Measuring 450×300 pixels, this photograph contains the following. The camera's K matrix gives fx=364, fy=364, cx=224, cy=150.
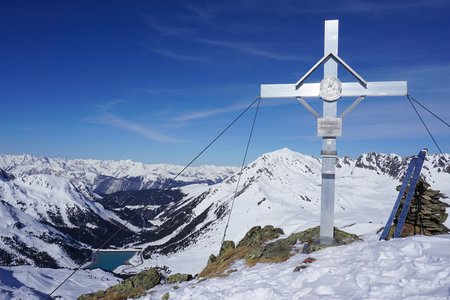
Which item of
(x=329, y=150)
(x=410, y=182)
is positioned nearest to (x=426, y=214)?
(x=410, y=182)

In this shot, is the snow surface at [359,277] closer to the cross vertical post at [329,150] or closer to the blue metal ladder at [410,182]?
the cross vertical post at [329,150]

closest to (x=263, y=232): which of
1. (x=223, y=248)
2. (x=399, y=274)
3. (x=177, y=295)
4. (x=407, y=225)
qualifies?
(x=223, y=248)

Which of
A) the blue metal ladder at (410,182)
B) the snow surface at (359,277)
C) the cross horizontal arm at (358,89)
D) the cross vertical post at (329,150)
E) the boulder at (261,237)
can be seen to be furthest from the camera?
the boulder at (261,237)

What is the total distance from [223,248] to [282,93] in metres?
16.7

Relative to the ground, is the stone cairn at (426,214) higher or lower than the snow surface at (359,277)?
higher

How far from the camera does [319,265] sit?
42.1ft

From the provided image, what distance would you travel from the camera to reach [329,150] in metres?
15.9

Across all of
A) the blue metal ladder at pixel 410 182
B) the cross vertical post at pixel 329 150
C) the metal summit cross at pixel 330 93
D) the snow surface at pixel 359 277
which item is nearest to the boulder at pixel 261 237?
the cross vertical post at pixel 329 150

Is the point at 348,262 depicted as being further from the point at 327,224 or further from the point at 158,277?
the point at 158,277

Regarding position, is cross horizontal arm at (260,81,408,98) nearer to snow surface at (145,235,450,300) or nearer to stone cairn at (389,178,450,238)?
snow surface at (145,235,450,300)

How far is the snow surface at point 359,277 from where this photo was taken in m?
9.83

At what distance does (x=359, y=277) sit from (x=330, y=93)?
7.88 metres

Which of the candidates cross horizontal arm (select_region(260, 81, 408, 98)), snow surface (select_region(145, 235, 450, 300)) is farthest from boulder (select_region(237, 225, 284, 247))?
cross horizontal arm (select_region(260, 81, 408, 98))

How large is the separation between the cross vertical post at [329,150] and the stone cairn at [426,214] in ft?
16.9
